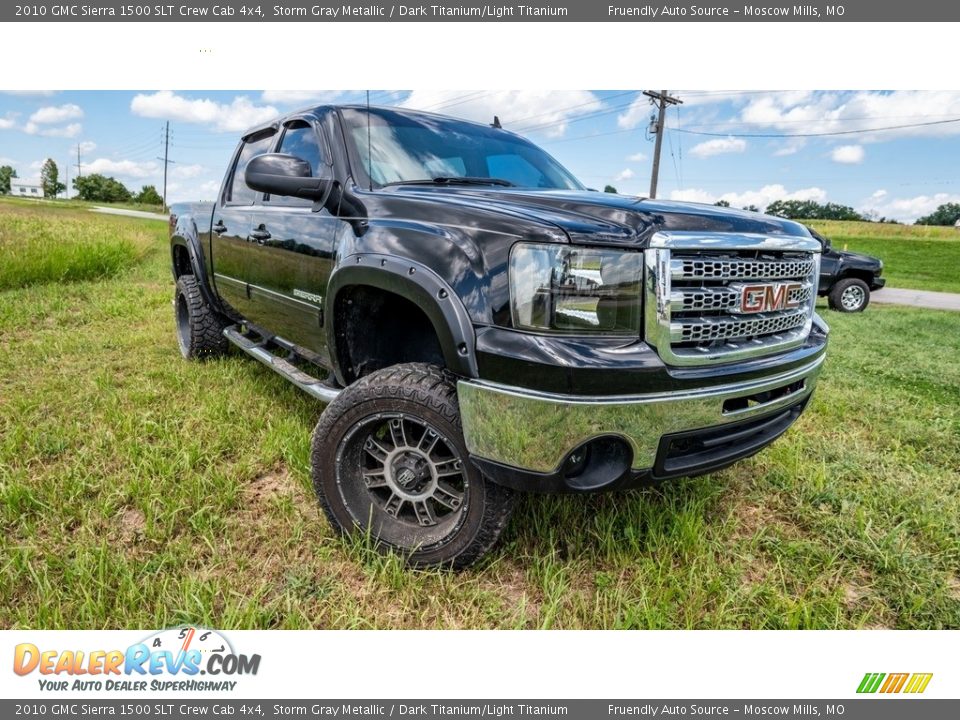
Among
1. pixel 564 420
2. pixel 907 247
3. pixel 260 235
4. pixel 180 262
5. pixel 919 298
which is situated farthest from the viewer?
pixel 907 247

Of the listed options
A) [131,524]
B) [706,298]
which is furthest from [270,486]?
[706,298]

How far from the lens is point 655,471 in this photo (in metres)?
1.84

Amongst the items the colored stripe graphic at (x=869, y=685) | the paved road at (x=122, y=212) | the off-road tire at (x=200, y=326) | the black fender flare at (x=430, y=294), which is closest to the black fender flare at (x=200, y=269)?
the off-road tire at (x=200, y=326)

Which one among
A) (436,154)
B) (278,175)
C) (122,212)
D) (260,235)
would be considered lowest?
(260,235)

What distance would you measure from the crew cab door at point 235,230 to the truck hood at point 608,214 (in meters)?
1.80

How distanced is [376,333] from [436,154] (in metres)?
0.98

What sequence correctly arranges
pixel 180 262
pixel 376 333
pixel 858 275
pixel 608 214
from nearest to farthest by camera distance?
pixel 608 214 → pixel 376 333 → pixel 180 262 → pixel 858 275

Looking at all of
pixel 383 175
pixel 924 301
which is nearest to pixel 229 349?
pixel 383 175

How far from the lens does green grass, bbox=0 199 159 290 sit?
25.9 feet

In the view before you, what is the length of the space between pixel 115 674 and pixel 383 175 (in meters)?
2.10

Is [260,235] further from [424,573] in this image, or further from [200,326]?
[424,573]

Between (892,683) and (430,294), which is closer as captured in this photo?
(892,683)

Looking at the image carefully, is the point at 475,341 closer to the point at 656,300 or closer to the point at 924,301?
the point at 656,300

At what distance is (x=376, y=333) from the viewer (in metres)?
2.53
